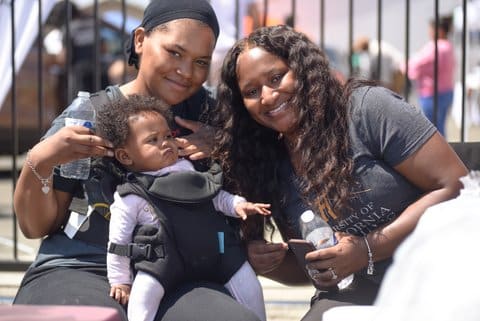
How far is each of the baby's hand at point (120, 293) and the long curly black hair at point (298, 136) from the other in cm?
47

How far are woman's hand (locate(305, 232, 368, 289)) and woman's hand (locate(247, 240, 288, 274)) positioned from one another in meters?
0.19

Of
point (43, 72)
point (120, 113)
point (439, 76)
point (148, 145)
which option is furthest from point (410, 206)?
point (43, 72)

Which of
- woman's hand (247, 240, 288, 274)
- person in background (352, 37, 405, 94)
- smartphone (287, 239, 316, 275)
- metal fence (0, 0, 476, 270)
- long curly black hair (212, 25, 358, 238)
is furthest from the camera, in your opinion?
person in background (352, 37, 405, 94)

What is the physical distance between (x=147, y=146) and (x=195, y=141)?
24cm

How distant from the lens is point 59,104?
968 cm

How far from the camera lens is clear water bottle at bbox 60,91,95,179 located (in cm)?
276

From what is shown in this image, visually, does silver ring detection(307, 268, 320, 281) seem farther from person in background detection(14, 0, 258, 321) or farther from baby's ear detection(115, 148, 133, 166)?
baby's ear detection(115, 148, 133, 166)

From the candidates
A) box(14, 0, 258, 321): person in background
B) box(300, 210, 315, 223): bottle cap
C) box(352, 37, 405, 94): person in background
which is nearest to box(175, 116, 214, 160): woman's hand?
box(14, 0, 258, 321): person in background

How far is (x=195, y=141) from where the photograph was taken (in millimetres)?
2875

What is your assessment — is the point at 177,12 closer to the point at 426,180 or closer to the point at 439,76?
the point at 426,180

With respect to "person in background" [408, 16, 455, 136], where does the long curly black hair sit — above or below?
above

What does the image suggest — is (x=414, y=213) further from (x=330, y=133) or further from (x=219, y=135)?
(x=219, y=135)

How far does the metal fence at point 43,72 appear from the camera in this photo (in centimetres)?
432

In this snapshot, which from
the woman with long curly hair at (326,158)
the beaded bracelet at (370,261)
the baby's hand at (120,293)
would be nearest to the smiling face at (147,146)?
the woman with long curly hair at (326,158)
